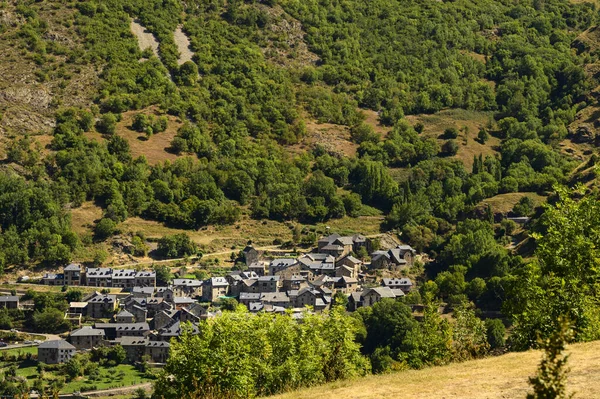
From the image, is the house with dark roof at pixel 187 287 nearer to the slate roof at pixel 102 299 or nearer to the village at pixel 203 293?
the village at pixel 203 293

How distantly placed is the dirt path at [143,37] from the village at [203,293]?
6607 centimetres

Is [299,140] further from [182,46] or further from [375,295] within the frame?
[375,295]

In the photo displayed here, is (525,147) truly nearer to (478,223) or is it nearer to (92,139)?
(478,223)

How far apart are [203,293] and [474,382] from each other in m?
80.0

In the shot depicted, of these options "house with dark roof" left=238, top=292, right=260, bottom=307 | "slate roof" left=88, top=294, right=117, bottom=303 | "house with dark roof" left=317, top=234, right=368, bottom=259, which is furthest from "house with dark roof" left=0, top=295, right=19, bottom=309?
"house with dark roof" left=317, top=234, right=368, bottom=259

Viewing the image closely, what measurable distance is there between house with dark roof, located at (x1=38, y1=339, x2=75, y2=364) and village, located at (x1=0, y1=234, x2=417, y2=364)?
0.10 meters

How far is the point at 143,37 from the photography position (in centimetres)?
17762

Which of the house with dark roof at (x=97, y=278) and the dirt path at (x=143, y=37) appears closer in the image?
the house with dark roof at (x=97, y=278)

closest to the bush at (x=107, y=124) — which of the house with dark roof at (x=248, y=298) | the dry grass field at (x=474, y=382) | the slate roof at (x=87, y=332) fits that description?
the house with dark roof at (x=248, y=298)

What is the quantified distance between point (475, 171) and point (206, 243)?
5025cm

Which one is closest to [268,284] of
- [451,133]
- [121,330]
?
[121,330]

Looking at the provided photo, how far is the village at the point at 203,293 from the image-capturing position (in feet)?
316

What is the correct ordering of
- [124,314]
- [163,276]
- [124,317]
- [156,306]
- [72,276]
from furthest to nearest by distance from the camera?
[163,276], [72,276], [156,306], [124,314], [124,317]

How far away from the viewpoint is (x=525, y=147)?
511 feet
